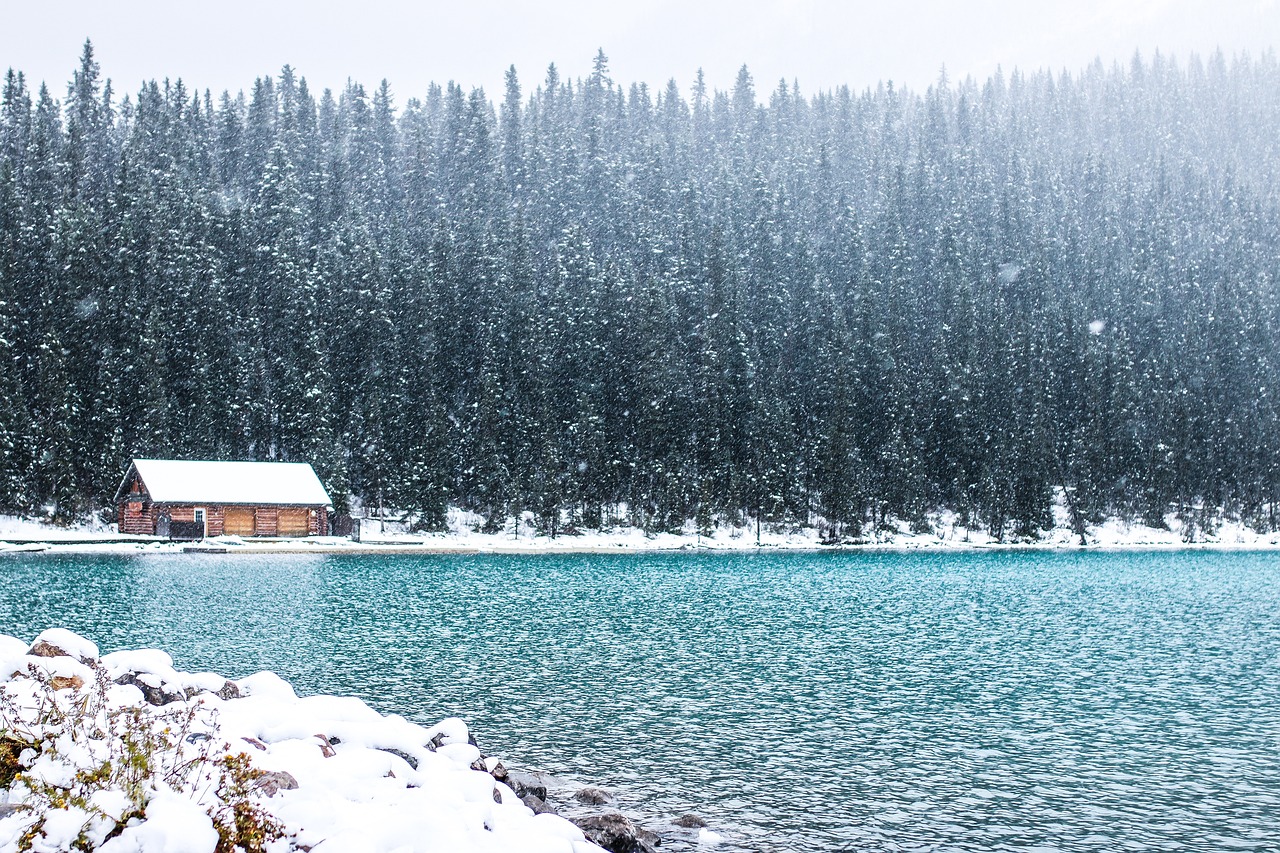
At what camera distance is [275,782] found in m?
10.1

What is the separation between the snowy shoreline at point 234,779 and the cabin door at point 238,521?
6836 cm

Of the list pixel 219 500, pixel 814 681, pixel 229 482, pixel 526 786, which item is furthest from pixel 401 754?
pixel 229 482

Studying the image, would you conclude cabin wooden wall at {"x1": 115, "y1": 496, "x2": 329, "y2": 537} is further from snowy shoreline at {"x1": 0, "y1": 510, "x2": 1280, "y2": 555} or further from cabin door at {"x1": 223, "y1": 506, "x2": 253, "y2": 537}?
snowy shoreline at {"x1": 0, "y1": 510, "x2": 1280, "y2": 555}

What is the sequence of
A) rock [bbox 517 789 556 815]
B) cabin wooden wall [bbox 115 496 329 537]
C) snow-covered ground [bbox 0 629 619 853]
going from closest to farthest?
snow-covered ground [bbox 0 629 619 853], rock [bbox 517 789 556 815], cabin wooden wall [bbox 115 496 329 537]

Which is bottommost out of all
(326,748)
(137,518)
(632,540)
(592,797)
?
(592,797)

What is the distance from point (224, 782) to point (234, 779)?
0.19 meters

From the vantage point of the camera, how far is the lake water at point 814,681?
50.3 ft

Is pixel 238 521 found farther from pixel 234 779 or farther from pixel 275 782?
pixel 234 779

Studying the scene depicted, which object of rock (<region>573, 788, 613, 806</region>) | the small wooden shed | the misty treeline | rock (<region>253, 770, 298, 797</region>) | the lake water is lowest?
the lake water

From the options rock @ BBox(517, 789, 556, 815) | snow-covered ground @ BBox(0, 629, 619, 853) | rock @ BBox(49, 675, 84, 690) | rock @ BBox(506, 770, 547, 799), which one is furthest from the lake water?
rock @ BBox(49, 675, 84, 690)

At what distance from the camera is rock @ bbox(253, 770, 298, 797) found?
9.91 m

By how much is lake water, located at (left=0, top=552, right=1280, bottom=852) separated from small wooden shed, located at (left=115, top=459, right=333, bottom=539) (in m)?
21.0

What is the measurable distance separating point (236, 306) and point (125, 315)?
14.2 m

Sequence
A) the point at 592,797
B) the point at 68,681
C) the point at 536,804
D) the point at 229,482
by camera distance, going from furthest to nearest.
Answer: the point at 229,482
the point at 592,797
the point at 536,804
the point at 68,681
